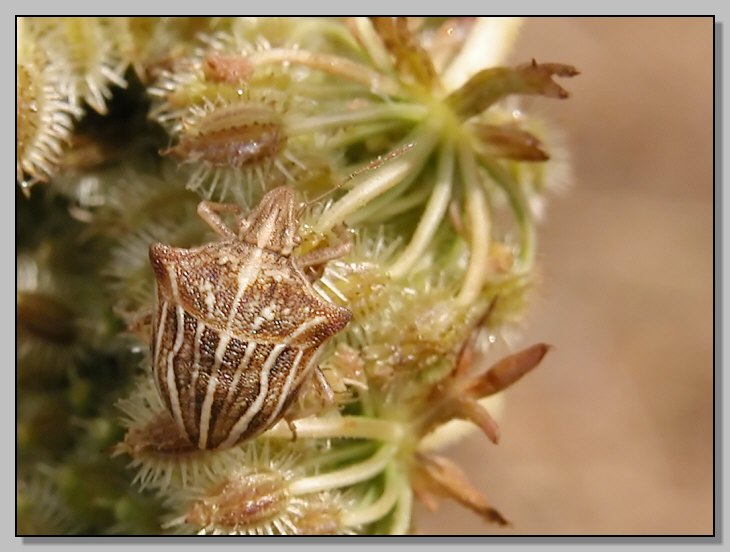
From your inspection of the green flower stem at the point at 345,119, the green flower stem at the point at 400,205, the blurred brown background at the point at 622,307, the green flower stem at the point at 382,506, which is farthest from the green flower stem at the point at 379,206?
the blurred brown background at the point at 622,307

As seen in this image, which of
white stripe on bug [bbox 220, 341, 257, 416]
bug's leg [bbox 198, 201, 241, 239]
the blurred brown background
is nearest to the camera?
white stripe on bug [bbox 220, 341, 257, 416]

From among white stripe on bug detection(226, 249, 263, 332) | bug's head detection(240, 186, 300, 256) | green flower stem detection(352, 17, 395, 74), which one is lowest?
white stripe on bug detection(226, 249, 263, 332)

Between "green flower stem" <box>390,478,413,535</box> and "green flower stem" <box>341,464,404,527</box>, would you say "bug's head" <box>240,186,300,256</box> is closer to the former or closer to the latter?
"green flower stem" <box>341,464,404,527</box>

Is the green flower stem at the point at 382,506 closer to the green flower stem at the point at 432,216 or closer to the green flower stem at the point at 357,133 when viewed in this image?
the green flower stem at the point at 432,216

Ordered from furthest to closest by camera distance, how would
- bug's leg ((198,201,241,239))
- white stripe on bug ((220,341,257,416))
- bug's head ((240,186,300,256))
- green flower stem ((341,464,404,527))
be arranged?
green flower stem ((341,464,404,527)) → bug's leg ((198,201,241,239)) → bug's head ((240,186,300,256)) → white stripe on bug ((220,341,257,416))

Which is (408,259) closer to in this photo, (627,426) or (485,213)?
(485,213)

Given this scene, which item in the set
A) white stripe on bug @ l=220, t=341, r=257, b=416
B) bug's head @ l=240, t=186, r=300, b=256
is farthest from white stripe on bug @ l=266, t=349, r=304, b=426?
bug's head @ l=240, t=186, r=300, b=256

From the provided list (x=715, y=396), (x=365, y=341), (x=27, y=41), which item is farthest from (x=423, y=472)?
(x=27, y=41)
